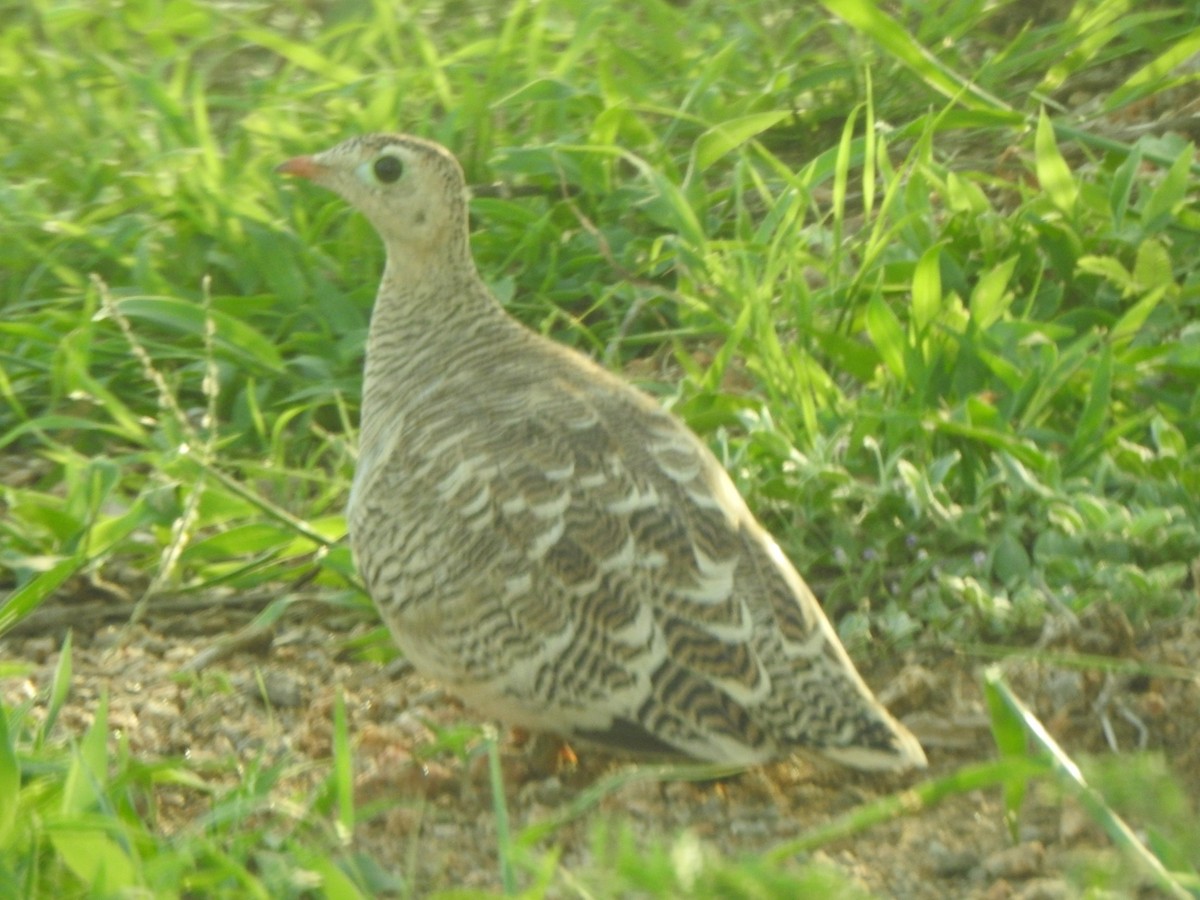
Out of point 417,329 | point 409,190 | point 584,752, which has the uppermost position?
point 409,190

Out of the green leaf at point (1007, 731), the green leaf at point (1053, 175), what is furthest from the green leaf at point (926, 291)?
the green leaf at point (1007, 731)

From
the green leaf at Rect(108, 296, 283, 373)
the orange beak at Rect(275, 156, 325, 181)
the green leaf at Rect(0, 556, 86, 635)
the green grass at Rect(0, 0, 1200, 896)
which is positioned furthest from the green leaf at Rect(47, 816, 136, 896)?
the green leaf at Rect(108, 296, 283, 373)

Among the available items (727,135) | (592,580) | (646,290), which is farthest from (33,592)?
(727,135)

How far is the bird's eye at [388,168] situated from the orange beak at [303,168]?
173mm

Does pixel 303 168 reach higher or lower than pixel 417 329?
higher

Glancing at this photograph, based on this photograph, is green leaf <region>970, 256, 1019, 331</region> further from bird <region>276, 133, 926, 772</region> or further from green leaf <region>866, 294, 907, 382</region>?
bird <region>276, 133, 926, 772</region>

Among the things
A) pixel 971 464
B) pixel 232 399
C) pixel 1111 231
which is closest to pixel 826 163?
pixel 1111 231

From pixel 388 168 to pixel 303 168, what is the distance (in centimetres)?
25

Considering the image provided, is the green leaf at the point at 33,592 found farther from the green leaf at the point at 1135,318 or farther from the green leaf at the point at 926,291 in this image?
the green leaf at the point at 1135,318

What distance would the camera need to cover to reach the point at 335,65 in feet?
18.8

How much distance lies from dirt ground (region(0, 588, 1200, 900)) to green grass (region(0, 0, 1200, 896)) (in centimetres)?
13

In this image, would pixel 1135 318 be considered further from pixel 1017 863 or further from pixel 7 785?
pixel 7 785

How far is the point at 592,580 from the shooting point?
132 inches

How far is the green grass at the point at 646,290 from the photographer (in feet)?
12.4
